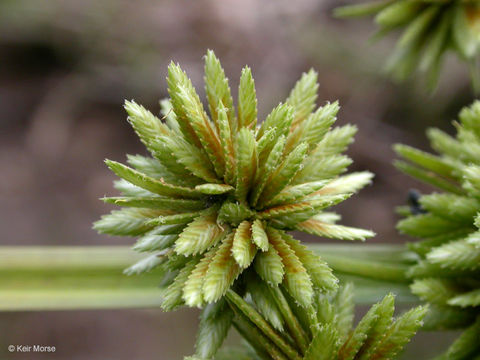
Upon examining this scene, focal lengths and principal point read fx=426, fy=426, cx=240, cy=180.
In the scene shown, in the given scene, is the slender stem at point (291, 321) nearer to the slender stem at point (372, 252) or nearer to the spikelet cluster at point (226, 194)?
the spikelet cluster at point (226, 194)

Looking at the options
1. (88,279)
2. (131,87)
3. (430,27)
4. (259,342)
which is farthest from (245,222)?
(131,87)

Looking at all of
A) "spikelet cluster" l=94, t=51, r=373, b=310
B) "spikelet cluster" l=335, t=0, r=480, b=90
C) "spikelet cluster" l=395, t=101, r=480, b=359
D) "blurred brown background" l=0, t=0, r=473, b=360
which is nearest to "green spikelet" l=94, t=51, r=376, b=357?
"spikelet cluster" l=94, t=51, r=373, b=310

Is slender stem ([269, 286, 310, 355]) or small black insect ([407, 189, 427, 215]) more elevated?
small black insect ([407, 189, 427, 215])

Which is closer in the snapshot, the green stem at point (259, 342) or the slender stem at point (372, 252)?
the green stem at point (259, 342)

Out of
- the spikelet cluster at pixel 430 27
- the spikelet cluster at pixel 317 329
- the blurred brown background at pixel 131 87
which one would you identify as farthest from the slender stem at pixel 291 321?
the blurred brown background at pixel 131 87

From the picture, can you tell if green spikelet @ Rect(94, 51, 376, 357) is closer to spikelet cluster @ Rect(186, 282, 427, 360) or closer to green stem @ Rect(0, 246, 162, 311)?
spikelet cluster @ Rect(186, 282, 427, 360)

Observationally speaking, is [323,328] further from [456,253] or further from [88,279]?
[88,279]
